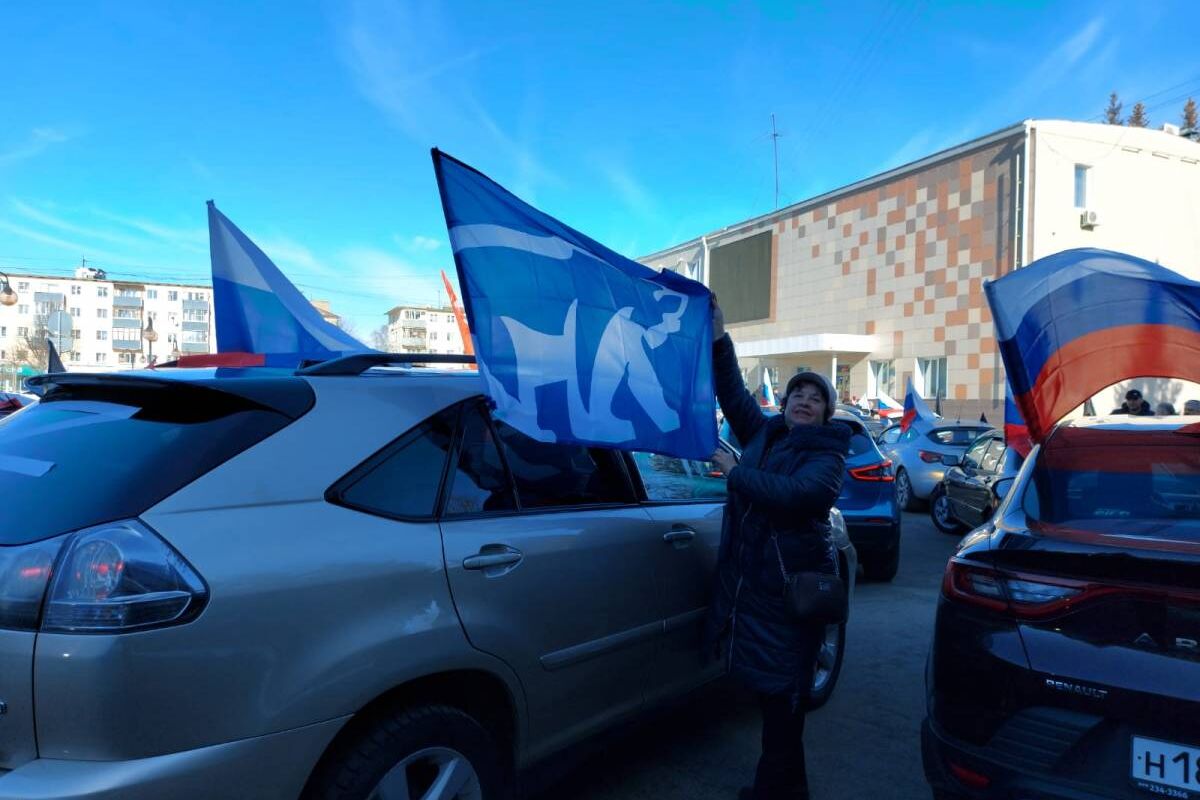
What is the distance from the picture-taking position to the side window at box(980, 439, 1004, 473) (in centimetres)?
933

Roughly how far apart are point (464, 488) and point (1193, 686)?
6.86 feet

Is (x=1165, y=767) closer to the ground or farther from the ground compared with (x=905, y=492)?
farther from the ground

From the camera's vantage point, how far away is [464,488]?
2426 mm

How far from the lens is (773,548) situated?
9.25 feet

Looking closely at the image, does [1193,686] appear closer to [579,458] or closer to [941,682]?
[941,682]

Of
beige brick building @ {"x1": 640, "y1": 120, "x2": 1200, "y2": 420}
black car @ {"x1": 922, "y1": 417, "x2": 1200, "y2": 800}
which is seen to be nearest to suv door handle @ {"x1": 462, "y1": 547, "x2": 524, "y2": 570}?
black car @ {"x1": 922, "y1": 417, "x2": 1200, "y2": 800}

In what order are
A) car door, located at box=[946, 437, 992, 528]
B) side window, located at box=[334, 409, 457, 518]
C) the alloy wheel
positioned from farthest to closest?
car door, located at box=[946, 437, 992, 528] < side window, located at box=[334, 409, 457, 518] < the alloy wheel

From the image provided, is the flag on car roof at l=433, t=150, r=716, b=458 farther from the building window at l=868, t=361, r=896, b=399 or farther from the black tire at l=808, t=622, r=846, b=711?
the building window at l=868, t=361, r=896, b=399

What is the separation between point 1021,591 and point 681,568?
1.25 m

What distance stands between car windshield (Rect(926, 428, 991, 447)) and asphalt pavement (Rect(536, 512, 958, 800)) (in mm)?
7313

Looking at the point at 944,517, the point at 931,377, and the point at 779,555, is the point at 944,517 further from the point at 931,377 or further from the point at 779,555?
the point at 931,377

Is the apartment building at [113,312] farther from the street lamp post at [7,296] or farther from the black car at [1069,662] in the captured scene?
the black car at [1069,662]

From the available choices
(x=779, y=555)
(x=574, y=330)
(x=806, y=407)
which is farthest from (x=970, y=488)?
(x=574, y=330)

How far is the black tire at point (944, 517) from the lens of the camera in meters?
9.69
